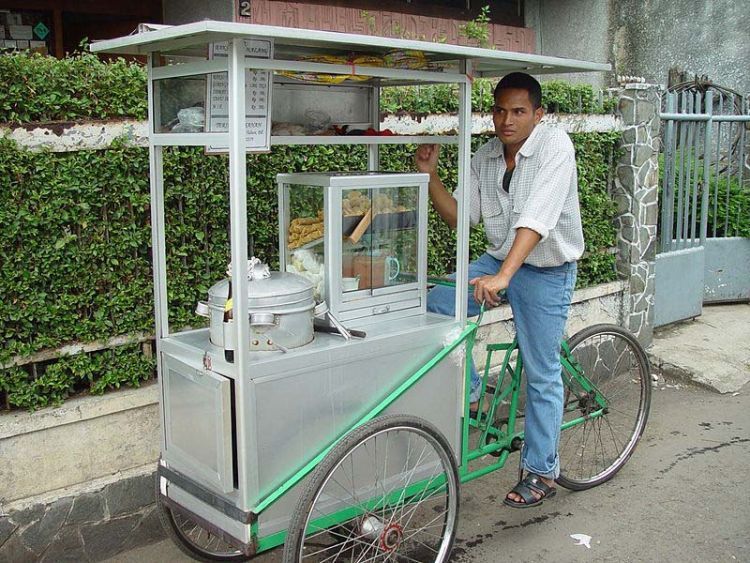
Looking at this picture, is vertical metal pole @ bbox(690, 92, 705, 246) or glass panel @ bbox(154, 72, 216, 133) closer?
glass panel @ bbox(154, 72, 216, 133)

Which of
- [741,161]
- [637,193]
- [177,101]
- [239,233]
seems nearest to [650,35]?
[741,161]

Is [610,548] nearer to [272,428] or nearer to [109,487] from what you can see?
[272,428]

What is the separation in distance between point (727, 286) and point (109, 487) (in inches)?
243

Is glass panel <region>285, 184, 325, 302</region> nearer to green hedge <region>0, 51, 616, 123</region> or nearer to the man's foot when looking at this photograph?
green hedge <region>0, 51, 616, 123</region>

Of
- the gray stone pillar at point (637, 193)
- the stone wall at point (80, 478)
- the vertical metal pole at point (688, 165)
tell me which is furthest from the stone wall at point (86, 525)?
the vertical metal pole at point (688, 165)

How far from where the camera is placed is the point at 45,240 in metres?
3.61

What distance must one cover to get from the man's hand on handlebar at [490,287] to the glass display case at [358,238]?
0.82ft

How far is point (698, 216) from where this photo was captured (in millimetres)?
8172

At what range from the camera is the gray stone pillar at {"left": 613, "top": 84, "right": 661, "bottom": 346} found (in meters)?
6.36

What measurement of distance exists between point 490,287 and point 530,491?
41.4 inches

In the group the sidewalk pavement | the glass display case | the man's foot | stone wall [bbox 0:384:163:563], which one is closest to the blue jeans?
the man's foot

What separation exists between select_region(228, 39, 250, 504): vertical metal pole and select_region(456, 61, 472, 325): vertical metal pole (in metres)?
1.06

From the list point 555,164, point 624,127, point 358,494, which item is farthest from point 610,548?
point 624,127

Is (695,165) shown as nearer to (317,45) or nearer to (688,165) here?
(688,165)
